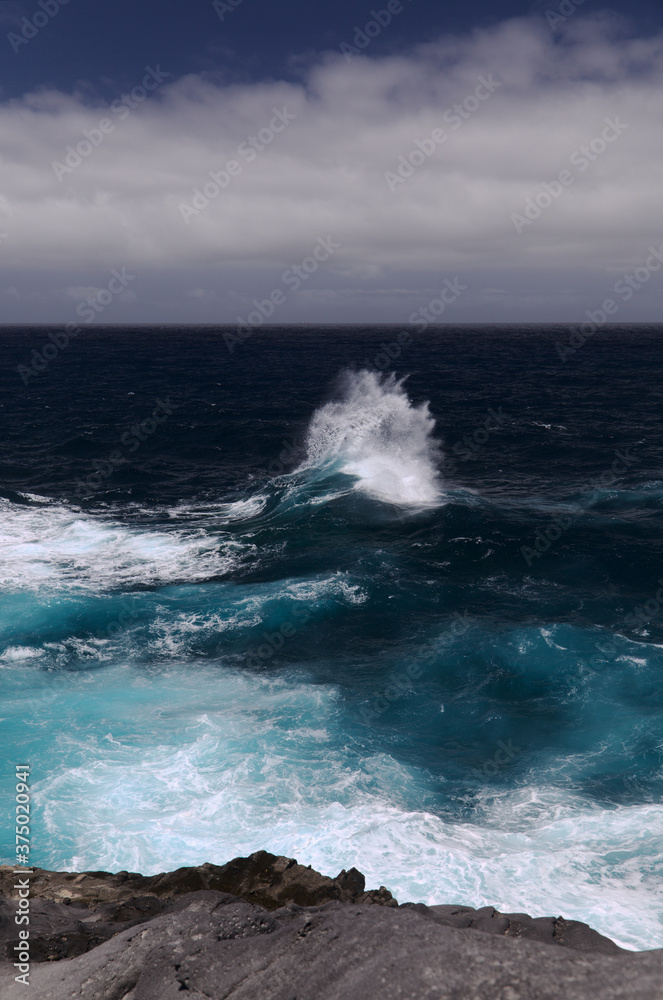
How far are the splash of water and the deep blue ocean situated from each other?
0.36 metres

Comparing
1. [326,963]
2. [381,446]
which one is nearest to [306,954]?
[326,963]

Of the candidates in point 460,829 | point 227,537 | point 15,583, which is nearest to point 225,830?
point 460,829

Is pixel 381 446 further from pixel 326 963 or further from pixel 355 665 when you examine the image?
pixel 326 963

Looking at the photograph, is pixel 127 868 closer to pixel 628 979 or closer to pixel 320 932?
pixel 320 932

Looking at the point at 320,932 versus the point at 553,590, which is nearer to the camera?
the point at 320,932

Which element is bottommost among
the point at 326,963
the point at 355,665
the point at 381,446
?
the point at 326,963

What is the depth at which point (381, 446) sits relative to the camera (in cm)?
4575

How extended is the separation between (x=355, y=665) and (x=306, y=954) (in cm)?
1401

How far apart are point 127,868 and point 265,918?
246 inches

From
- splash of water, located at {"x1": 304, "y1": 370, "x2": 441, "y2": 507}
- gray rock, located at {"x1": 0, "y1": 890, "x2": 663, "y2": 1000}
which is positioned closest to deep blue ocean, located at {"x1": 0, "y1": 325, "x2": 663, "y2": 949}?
splash of water, located at {"x1": 304, "y1": 370, "x2": 441, "y2": 507}

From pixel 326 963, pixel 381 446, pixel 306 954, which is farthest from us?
pixel 381 446

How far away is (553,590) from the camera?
26.5 m

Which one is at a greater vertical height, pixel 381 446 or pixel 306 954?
pixel 381 446

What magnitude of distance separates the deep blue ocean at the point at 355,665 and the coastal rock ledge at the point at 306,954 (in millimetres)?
4193
